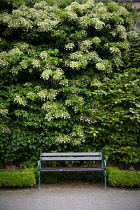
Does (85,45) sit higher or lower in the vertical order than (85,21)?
lower

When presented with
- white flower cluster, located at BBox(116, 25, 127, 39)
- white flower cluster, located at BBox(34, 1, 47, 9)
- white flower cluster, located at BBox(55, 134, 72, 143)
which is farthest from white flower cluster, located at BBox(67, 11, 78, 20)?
white flower cluster, located at BBox(55, 134, 72, 143)

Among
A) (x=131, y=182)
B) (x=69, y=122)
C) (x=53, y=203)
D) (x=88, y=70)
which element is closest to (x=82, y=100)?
(x=69, y=122)

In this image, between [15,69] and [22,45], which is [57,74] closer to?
[15,69]

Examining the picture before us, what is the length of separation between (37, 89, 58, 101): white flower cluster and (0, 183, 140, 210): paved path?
2314 millimetres

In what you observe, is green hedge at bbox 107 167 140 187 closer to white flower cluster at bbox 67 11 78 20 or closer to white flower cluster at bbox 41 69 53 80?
white flower cluster at bbox 41 69 53 80

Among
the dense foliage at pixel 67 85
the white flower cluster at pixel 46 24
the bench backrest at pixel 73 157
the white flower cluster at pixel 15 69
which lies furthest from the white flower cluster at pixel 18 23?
the bench backrest at pixel 73 157

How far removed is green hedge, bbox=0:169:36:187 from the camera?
5359 mm

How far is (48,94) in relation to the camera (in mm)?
6473

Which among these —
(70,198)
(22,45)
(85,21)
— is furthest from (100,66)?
(70,198)

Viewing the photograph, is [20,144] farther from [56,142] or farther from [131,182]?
[131,182]

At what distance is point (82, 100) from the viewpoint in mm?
6605

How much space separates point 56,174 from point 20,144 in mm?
1252

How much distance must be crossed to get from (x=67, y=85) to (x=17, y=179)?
2862 mm

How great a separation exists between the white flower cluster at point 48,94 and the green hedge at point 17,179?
2.06 m
